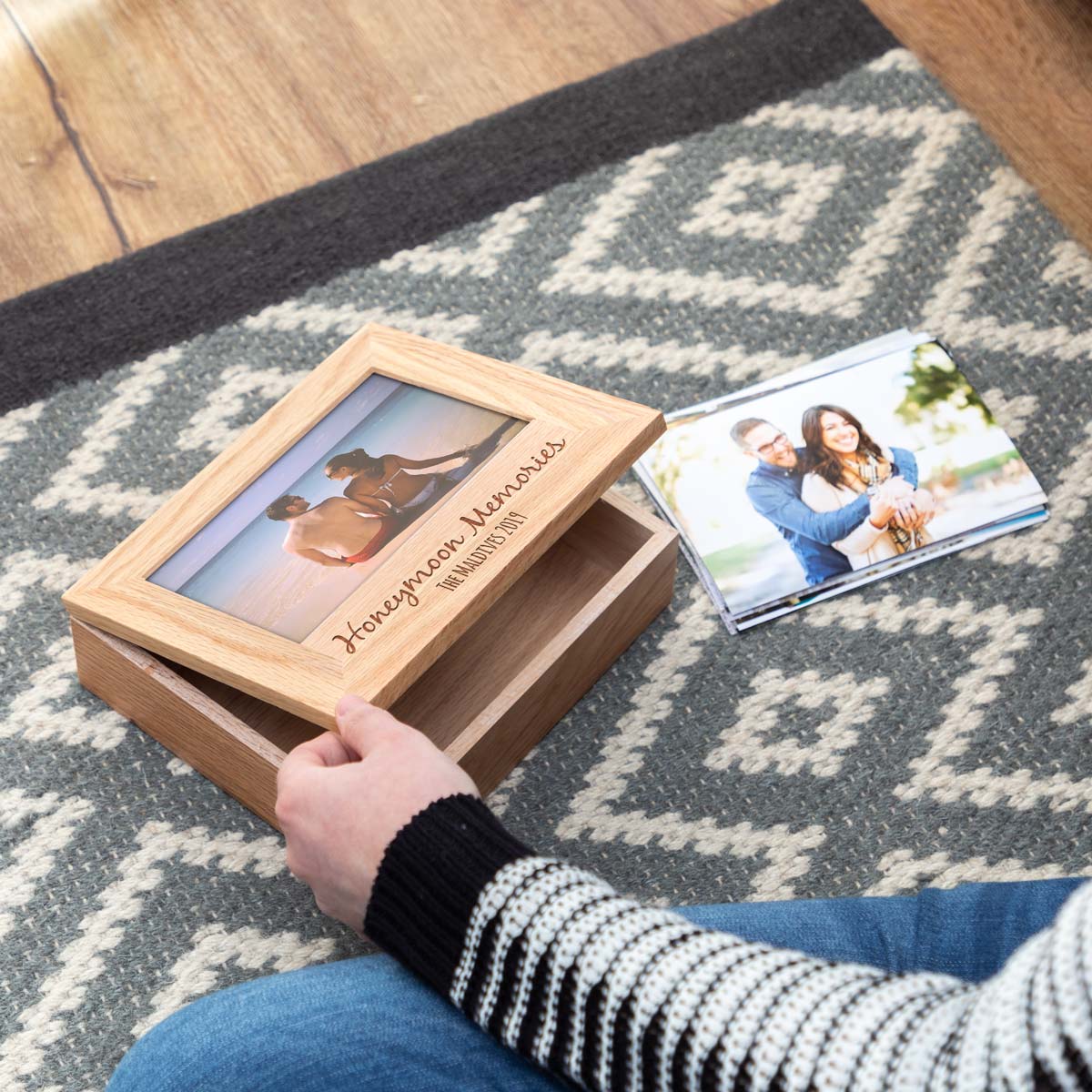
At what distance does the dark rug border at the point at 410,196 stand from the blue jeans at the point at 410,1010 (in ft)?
2.35

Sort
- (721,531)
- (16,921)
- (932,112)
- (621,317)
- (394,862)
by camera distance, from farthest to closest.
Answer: (932,112) < (621,317) < (721,531) < (16,921) < (394,862)

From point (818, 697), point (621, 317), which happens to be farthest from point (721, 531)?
point (621, 317)

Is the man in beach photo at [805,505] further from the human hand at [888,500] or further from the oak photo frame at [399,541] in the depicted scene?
the oak photo frame at [399,541]

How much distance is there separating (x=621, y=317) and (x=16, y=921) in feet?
2.58

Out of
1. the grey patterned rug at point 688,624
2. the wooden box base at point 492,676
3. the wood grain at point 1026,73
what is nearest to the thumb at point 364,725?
the wooden box base at point 492,676

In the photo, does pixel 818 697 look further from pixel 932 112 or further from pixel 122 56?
pixel 122 56

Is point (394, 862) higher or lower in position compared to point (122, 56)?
lower

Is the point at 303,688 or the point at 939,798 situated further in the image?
the point at 939,798

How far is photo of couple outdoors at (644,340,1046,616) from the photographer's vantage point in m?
1.07

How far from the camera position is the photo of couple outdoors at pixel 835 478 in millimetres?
1071

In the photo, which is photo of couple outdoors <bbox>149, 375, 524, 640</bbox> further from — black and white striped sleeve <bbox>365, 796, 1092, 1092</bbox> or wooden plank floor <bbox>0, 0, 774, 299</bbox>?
wooden plank floor <bbox>0, 0, 774, 299</bbox>

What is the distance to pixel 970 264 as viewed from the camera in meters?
1.25

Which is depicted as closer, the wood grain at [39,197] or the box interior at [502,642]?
the box interior at [502,642]

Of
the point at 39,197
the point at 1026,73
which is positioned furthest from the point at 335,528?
the point at 1026,73
